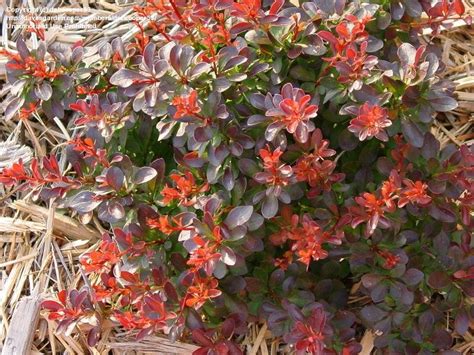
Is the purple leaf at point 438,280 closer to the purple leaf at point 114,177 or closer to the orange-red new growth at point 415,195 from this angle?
the orange-red new growth at point 415,195

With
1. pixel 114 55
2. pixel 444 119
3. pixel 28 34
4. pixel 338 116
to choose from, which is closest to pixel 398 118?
pixel 338 116

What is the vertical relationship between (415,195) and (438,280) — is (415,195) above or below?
above

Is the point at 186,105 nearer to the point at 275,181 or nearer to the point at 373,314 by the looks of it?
the point at 275,181

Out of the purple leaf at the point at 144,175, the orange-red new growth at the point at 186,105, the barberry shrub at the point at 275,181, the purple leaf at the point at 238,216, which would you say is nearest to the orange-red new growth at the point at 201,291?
the barberry shrub at the point at 275,181

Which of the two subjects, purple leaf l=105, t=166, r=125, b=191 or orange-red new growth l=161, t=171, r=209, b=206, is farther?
purple leaf l=105, t=166, r=125, b=191

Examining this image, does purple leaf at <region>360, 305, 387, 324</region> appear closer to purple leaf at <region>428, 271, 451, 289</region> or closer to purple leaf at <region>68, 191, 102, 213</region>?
purple leaf at <region>428, 271, 451, 289</region>

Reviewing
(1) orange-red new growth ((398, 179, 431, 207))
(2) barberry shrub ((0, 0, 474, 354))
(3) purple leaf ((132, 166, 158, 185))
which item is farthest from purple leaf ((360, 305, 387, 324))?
(3) purple leaf ((132, 166, 158, 185))

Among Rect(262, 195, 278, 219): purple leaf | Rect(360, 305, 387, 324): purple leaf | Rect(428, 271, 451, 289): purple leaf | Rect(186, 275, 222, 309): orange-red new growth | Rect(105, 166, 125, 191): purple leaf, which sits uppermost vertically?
Rect(105, 166, 125, 191): purple leaf

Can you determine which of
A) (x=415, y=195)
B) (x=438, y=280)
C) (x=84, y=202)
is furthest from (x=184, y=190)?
(x=438, y=280)

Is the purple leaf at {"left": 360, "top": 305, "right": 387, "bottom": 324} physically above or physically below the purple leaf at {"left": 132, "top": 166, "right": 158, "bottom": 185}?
below

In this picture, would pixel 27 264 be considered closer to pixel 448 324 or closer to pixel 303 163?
pixel 303 163
